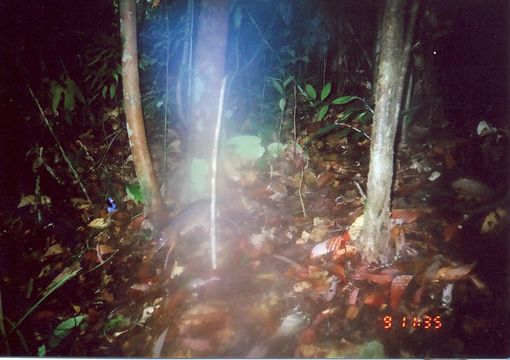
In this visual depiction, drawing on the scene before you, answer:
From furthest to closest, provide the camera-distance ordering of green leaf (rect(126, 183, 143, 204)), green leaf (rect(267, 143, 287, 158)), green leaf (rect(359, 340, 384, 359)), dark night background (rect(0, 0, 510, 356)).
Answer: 1. green leaf (rect(267, 143, 287, 158))
2. green leaf (rect(126, 183, 143, 204))
3. dark night background (rect(0, 0, 510, 356))
4. green leaf (rect(359, 340, 384, 359))

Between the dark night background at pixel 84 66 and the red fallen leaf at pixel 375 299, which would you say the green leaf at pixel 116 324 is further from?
the red fallen leaf at pixel 375 299

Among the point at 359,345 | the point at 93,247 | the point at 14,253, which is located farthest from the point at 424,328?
the point at 14,253

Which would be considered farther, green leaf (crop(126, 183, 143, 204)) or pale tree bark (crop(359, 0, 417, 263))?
green leaf (crop(126, 183, 143, 204))

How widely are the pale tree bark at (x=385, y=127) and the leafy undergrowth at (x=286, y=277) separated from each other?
127mm

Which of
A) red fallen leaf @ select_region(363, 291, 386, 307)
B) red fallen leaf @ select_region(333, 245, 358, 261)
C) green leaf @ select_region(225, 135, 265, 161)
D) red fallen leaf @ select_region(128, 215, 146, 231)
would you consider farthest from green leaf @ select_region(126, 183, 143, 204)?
red fallen leaf @ select_region(363, 291, 386, 307)

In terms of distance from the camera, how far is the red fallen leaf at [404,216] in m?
2.42

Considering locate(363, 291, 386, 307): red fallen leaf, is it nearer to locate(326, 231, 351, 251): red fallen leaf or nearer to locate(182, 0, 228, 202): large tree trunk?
locate(326, 231, 351, 251): red fallen leaf

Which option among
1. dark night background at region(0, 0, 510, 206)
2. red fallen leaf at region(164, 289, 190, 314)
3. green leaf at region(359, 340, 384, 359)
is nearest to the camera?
green leaf at region(359, 340, 384, 359)

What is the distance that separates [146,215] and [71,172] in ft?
3.47

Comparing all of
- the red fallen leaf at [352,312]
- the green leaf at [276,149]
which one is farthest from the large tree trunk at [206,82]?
the red fallen leaf at [352,312]

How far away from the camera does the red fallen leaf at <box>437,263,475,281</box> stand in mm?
2115

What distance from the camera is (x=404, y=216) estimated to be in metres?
2.45

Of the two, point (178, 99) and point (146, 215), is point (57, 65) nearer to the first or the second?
point (178, 99)

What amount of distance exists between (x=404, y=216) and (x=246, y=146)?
1405mm
